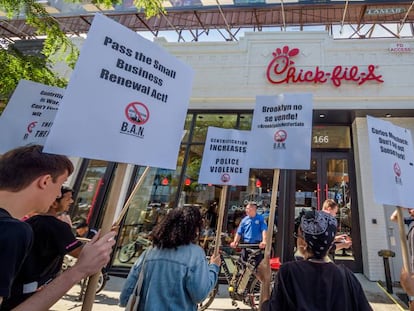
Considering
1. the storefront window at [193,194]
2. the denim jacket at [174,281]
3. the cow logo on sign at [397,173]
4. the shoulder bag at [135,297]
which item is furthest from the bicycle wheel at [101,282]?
the cow logo on sign at [397,173]

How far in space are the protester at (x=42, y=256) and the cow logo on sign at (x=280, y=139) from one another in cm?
198

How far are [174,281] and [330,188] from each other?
6.55 meters

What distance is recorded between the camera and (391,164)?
7.06 ft

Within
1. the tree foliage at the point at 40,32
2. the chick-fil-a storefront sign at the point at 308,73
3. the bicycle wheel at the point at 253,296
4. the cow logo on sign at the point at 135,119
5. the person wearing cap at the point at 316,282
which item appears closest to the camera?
the person wearing cap at the point at 316,282

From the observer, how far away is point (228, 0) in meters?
10.5

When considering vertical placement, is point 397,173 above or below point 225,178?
above

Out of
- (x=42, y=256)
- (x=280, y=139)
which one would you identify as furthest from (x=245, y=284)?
(x=42, y=256)

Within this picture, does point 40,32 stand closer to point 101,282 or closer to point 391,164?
point 101,282

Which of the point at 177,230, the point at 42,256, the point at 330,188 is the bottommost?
the point at 42,256

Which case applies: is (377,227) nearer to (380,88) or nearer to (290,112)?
(380,88)

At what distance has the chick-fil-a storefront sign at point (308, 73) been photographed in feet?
24.4

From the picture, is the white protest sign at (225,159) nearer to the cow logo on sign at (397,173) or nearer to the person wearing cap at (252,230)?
the cow logo on sign at (397,173)

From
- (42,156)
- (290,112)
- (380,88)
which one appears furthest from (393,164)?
(380,88)

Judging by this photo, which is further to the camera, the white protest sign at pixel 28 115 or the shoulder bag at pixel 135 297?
the white protest sign at pixel 28 115
